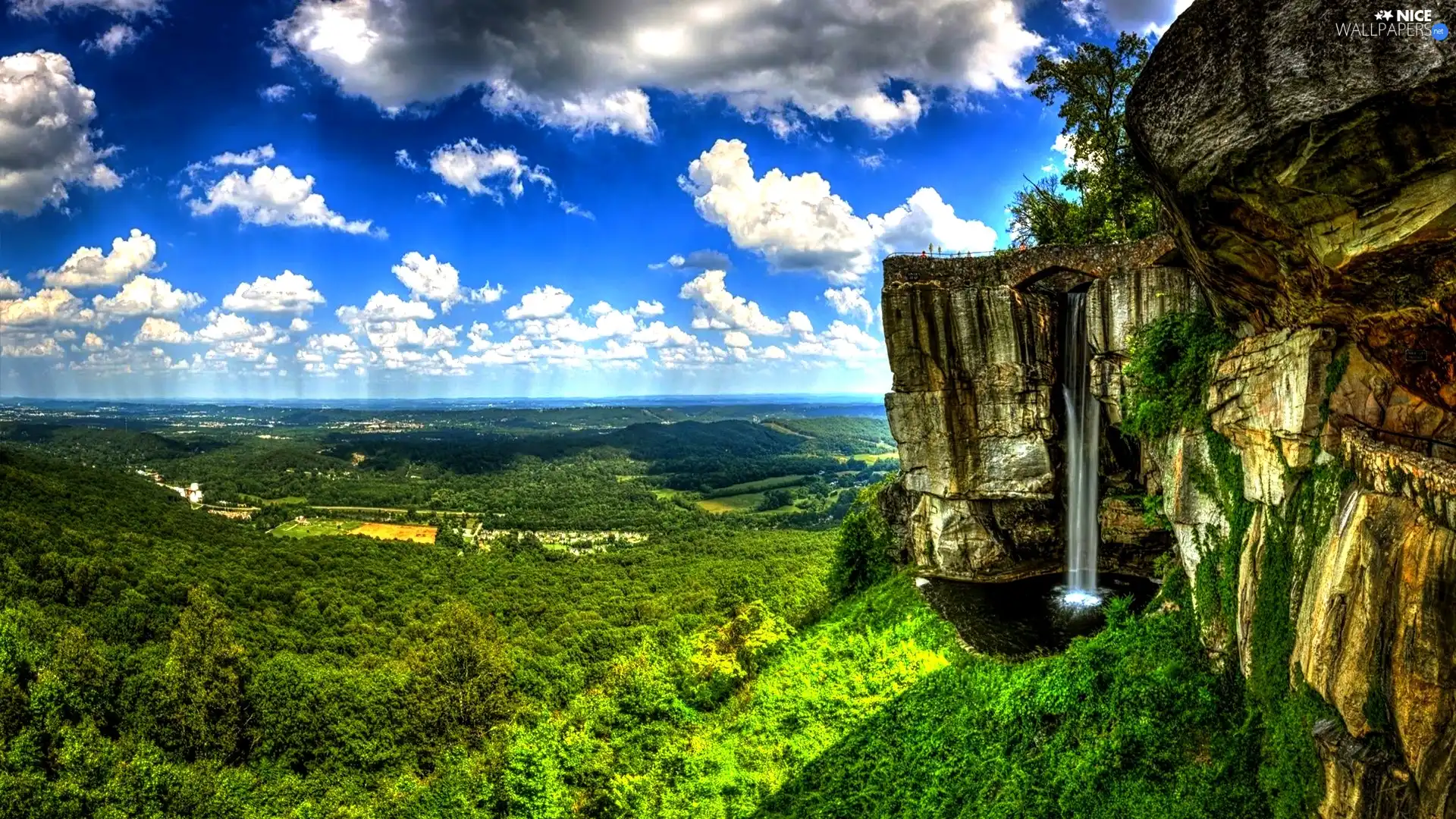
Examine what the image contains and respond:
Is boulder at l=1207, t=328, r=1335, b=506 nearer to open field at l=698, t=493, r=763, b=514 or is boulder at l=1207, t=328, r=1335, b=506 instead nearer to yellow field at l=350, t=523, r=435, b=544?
yellow field at l=350, t=523, r=435, b=544

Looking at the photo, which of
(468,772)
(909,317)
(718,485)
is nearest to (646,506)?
(718,485)

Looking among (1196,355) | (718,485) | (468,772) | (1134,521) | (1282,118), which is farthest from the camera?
(718,485)

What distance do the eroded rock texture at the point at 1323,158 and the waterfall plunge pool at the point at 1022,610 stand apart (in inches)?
437

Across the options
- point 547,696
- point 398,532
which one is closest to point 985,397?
point 547,696

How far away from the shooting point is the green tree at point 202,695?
2805cm

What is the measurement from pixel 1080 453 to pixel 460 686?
30.1 m

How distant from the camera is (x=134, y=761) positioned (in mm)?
A: 23281

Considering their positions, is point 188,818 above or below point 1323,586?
below

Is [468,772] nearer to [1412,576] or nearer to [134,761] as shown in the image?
[134,761]

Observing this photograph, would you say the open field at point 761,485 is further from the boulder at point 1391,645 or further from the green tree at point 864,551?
the boulder at point 1391,645

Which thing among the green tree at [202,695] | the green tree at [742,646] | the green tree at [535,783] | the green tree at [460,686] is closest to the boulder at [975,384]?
the green tree at [742,646]

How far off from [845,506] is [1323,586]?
98331 millimetres

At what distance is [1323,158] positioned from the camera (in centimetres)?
778

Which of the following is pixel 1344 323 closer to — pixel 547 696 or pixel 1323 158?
pixel 1323 158
